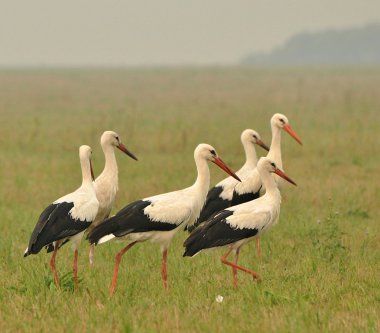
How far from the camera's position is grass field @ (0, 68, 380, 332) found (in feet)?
21.1

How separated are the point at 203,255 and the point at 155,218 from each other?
175cm

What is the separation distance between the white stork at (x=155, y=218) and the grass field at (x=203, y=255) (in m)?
0.43

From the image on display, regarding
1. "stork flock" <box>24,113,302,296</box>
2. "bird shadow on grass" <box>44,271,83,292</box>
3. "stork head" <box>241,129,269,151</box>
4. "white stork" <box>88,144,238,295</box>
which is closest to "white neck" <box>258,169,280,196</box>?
"stork flock" <box>24,113,302,296</box>

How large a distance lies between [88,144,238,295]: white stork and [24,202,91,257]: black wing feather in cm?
26

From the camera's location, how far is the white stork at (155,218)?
750 centimetres

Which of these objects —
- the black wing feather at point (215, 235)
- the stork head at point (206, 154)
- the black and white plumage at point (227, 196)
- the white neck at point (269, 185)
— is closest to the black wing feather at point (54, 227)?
the black wing feather at point (215, 235)

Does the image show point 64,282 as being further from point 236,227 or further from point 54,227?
point 236,227

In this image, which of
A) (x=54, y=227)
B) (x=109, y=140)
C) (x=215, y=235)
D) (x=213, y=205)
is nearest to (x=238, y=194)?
(x=213, y=205)

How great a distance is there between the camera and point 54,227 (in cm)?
752

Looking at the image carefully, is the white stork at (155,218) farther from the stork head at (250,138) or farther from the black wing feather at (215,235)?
the stork head at (250,138)

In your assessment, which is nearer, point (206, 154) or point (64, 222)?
point (64, 222)

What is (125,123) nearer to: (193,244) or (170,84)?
(193,244)

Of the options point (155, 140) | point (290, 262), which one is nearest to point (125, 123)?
point (155, 140)

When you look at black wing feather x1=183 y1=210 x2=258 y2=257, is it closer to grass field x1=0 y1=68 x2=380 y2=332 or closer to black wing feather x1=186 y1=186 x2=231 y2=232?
grass field x1=0 y1=68 x2=380 y2=332
